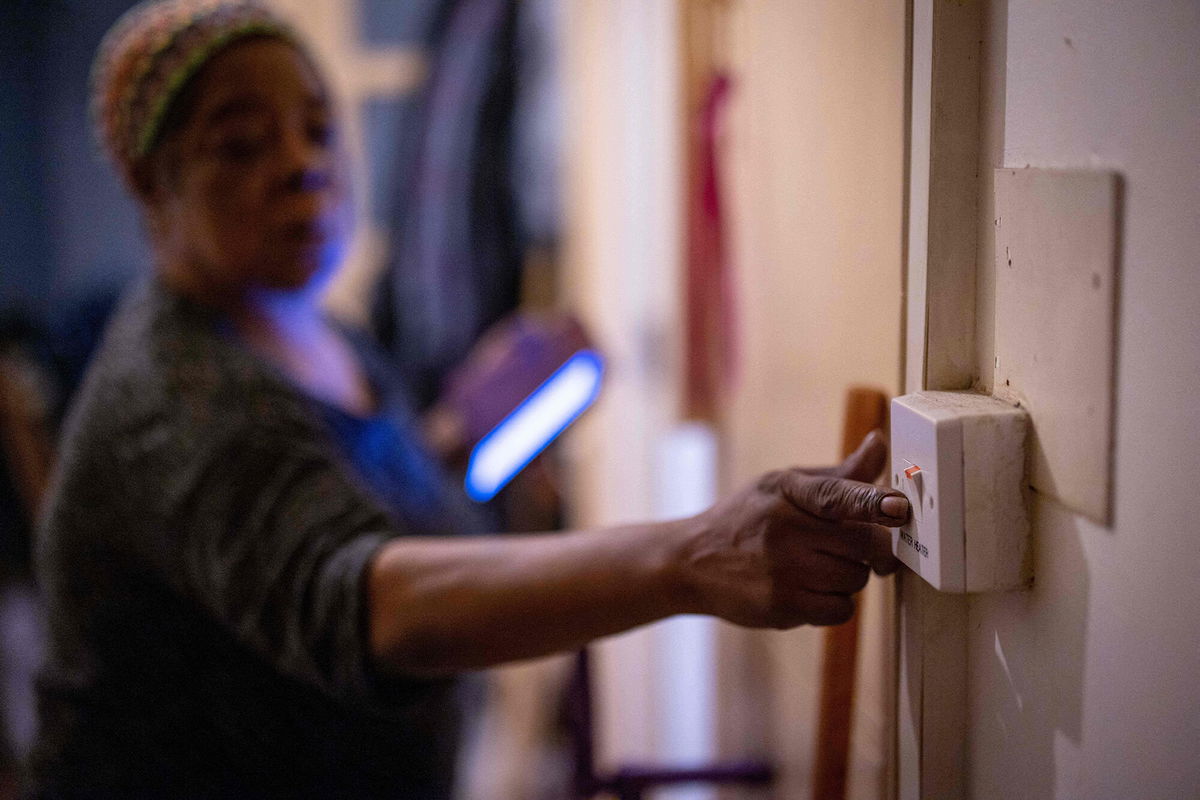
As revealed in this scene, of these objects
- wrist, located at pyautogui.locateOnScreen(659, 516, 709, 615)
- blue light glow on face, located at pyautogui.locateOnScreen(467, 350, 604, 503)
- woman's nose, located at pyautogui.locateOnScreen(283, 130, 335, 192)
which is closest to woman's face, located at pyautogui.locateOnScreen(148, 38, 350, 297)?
woman's nose, located at pyautogui.locateOnScreen(283, 130, 335, 192)

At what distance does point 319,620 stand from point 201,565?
154mm

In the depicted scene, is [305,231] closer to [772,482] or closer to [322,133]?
[322,133]

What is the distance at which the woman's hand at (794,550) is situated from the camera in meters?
0.48

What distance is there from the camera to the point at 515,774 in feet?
6.64

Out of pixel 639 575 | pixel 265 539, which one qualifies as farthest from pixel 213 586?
pixel 639 575

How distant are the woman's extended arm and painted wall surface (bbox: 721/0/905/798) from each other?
0.12 m

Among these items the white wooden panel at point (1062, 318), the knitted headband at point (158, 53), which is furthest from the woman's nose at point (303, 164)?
the white wooden panel at point (1062, 318)

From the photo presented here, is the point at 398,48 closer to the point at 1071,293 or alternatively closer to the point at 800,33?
the point at 800,33

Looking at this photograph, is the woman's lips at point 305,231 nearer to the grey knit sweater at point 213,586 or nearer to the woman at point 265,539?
the woman at point 265,539

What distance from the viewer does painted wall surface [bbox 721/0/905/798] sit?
60 centimetres

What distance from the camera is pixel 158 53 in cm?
90

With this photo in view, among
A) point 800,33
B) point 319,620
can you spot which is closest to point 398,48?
point 800,33

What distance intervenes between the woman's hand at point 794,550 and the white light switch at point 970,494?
0.13 feet

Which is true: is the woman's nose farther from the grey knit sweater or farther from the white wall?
the white wall
